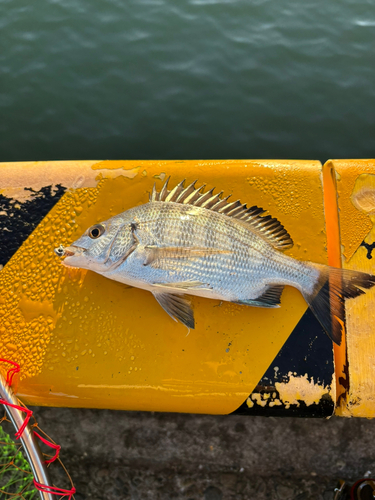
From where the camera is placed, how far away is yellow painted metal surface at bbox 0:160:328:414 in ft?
9.30

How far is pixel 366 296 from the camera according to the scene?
2951mm

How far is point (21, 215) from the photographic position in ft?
10.6

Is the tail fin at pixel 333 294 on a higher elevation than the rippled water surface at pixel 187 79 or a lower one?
lower

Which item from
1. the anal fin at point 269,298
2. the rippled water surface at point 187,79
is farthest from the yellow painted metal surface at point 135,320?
the rippled water surface at point 187,79

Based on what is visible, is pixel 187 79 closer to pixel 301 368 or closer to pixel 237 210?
pixel 237 210

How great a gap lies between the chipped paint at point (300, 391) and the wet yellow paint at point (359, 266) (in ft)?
0.74

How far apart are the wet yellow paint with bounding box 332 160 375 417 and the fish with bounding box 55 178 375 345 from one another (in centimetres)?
35

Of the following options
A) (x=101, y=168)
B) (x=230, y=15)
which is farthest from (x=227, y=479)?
(x=230, y=15)

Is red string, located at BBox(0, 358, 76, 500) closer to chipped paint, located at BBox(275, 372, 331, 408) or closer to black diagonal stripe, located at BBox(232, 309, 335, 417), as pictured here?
black diagonal stripe, located at BBox(232, 309, 335, 417)

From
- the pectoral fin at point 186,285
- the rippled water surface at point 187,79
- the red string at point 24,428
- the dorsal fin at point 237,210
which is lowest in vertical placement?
the red string at point 24,428

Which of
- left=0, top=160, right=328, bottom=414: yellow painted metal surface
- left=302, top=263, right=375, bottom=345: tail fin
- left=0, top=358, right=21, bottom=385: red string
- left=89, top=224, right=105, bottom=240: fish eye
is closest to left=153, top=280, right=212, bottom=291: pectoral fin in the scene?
left=0, top=160, right=328, bottom=414: yellow painted metal surface

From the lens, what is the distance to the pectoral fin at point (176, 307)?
2.70 meters

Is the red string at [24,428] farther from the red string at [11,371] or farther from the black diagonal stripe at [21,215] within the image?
the black diagonal stripe at [21,215]

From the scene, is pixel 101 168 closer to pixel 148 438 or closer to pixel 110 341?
pixel 110 341
